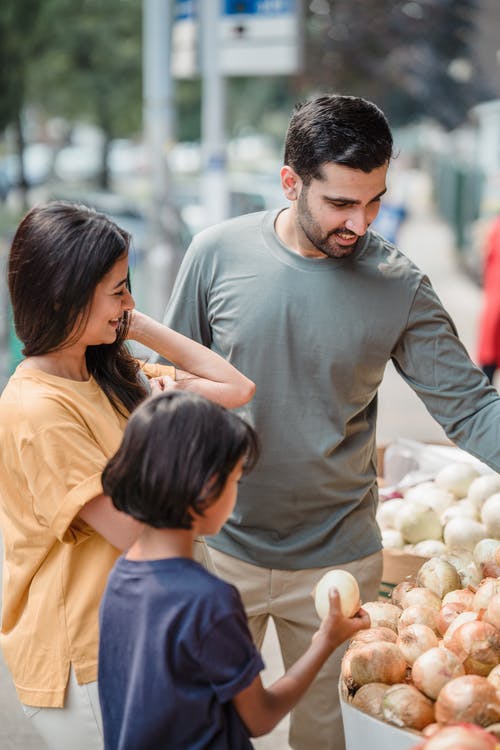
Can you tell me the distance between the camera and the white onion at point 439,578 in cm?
304

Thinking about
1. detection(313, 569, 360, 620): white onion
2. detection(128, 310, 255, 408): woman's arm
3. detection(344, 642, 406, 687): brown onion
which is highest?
detection(128, 310, 255, 408): woman's arm

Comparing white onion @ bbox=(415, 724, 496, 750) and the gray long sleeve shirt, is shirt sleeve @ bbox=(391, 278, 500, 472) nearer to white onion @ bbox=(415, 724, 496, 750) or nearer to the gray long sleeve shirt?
the gray long sleeve shirt

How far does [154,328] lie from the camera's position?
9.20 ft

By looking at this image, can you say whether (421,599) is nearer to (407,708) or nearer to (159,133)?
(407,708)

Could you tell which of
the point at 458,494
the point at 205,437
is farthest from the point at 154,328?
the point at 458,494

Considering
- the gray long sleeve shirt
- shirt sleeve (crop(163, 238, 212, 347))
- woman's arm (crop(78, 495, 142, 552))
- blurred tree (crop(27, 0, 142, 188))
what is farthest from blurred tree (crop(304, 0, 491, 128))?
woman's arm (crop(78, 495, 142, 552))

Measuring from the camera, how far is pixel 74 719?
92.0 inches

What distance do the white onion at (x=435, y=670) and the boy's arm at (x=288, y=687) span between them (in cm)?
36

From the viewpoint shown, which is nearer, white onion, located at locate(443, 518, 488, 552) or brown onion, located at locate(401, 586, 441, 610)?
brown onion, located at locate(401, 586, 441, 610)

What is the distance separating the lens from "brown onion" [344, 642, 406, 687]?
8.18ft

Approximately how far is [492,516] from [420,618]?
3.83 feet

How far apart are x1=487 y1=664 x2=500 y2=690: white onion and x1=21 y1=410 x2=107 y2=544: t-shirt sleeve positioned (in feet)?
3.08

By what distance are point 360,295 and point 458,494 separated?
4.86 ft

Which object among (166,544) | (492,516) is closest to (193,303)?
(166,544)
